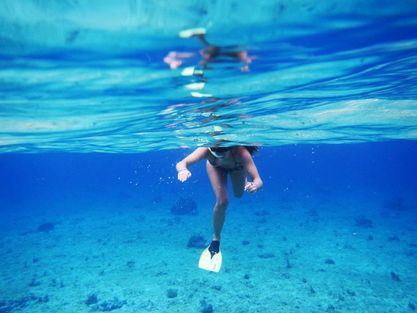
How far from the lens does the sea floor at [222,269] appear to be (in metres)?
13.9

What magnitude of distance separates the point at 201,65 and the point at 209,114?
14.7 feet

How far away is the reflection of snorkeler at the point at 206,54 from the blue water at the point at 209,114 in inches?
6.1

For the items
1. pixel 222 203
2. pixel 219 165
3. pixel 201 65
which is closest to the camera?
pixel 201 65

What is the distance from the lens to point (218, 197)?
1015cm

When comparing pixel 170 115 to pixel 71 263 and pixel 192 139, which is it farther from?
pixel 71 263

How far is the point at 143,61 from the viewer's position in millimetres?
7258

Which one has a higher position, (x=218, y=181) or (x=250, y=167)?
(x=250, y=167)

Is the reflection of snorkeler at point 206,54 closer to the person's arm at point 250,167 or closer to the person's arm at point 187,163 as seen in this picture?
the person's arm at point 187,163

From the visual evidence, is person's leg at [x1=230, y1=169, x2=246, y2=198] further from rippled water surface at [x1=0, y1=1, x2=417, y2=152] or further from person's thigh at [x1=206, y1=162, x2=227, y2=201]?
rippled water surface at [x1=0, y1=1, x2=417, y2=152]

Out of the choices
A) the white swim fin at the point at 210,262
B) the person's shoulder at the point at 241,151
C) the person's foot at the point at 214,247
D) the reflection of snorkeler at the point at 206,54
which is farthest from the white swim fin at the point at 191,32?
the white swim fin at the point at 210,262

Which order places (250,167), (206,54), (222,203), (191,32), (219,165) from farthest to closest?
(219,165) → (222,203) → (250,167) → (206,54) → (191,32)

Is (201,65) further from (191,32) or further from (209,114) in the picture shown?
(209,114)

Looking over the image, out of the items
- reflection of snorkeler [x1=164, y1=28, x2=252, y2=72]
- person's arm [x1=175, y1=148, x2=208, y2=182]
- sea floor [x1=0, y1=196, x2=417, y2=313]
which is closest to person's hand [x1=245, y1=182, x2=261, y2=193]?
person's arm [x1=175, y1=148, x2=208, y2=182]

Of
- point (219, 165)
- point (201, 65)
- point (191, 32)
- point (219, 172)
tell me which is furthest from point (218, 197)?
point (191, 32)
